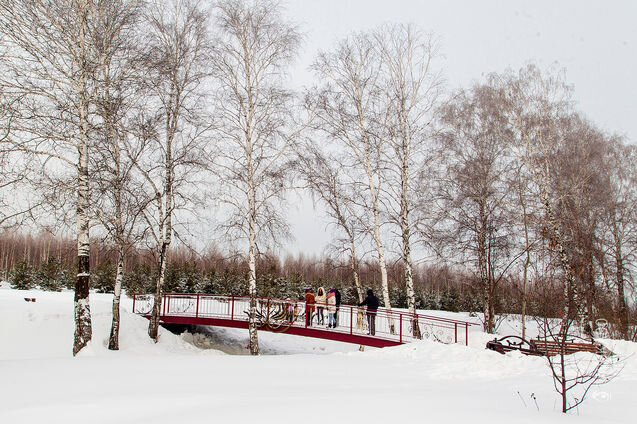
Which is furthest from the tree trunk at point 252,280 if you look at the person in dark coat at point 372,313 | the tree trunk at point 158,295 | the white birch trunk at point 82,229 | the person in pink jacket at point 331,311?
the white birch trunk at point 82,229

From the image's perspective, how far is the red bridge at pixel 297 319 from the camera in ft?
47.7

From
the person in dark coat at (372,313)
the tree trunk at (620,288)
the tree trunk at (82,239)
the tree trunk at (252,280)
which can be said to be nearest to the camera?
the tree trunk at (82,239)

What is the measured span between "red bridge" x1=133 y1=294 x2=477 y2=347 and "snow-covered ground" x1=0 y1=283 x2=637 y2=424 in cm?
185

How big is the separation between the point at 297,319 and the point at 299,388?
8.66 meters

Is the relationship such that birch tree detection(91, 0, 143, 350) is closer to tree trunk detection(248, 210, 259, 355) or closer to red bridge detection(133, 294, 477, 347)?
tree trunk detection(248, 210, 259, 355)

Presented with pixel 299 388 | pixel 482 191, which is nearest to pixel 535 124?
pixel 482 191

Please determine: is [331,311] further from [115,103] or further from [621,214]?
[621,214]

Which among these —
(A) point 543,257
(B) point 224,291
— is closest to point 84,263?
(A) point 543,257

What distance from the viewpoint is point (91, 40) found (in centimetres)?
1131

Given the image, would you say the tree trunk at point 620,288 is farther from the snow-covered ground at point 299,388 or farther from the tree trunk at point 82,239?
the tree trunk at point 82,239

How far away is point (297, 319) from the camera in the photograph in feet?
52.9

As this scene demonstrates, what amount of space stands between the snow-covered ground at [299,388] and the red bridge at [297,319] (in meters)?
1.85

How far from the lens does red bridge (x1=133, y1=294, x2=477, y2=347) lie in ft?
47.7

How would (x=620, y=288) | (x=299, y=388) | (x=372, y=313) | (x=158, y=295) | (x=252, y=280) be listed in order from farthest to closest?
(x=620, y=288) → (x=158, y=295) → (x=372, y=313) → (x=252, y=280) → (x=299, y=388)
